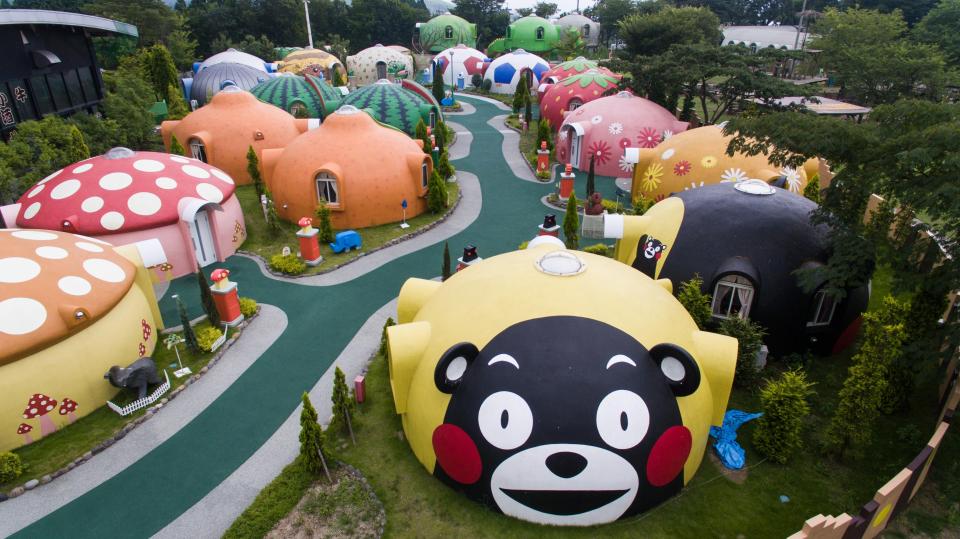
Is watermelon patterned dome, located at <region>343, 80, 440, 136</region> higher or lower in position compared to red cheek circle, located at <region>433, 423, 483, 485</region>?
higher

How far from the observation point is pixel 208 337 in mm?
16953

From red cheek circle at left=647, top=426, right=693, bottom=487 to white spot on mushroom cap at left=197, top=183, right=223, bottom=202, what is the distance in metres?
19.1

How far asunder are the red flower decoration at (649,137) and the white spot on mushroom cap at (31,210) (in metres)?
28.3

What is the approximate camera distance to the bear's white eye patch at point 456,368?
10.6 metres

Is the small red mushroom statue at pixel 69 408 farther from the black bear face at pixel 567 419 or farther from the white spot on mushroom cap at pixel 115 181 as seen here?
the black bear face at pixel 567 419

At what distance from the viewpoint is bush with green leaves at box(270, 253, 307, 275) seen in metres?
21.7

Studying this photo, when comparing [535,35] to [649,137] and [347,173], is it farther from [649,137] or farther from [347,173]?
[347,173]

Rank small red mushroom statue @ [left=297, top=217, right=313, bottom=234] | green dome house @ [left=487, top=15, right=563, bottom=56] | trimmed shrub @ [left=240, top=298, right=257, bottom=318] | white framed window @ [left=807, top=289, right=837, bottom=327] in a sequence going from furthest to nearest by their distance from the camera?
green dome house @ [left=487, top=15, right=563, bottom=56]
small red mushroom statue @ [left=297, top=217, right=313, bottom=234]
trimmed shrub @ [left=240, top=298, right=257, bottom=318]
white framed window @ [left=807, top=289, right=837, bottom=327]

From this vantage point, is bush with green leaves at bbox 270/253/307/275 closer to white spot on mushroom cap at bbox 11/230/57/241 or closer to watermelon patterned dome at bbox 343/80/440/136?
white spot on mushroom cap at bbox 11/230/57/241

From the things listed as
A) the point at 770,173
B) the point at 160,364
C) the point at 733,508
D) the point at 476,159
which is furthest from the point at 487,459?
the point at 476,159

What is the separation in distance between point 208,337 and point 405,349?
8.82 m

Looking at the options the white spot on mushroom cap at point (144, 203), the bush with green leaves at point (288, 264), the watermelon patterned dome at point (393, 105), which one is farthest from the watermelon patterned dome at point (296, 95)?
the bush with green leaves at point (288, 264)

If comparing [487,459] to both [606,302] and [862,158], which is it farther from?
[862,158]

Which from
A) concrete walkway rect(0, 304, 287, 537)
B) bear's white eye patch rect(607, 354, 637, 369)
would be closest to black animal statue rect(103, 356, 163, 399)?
concrete walkway rect(0, 304, 287, 537)
